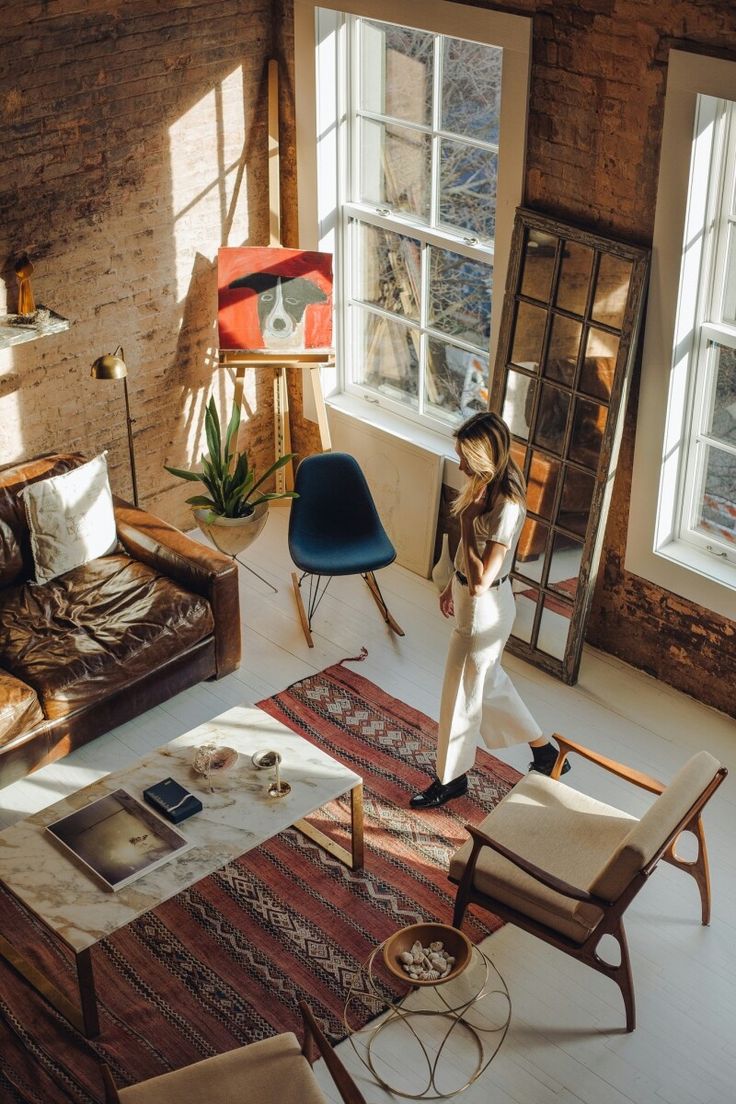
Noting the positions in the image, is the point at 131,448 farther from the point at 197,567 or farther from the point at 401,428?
the point at 401,428

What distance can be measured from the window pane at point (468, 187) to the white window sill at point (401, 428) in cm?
112

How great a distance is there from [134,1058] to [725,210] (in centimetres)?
393

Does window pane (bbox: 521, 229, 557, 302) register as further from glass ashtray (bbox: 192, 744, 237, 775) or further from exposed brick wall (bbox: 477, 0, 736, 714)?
glass ashtray (bbox: 192, 744, 237, 775)

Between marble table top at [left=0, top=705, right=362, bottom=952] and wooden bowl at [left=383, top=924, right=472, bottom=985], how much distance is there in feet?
1.82

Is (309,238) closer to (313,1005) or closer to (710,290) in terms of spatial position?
(710,290)

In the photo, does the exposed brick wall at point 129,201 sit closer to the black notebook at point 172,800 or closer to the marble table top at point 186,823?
the marble table top at point 186,823

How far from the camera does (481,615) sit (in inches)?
191

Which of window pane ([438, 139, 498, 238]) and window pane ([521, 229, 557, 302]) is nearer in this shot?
window pane ([521, 229, 557, 302])

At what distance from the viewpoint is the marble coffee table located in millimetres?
4074

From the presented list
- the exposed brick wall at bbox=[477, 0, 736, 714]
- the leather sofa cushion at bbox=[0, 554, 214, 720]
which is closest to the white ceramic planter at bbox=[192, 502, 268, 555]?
the leather sofa cushion at bbox=[0, 554, 214, 720]

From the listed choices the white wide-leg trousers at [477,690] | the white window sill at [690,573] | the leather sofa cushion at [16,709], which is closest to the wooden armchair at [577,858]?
the white wide-leg trousers at [477,690]

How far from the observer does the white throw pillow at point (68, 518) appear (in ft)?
19.1

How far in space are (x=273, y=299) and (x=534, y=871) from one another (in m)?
3.72

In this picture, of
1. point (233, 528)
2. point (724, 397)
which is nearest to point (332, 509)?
point (233, 528)
